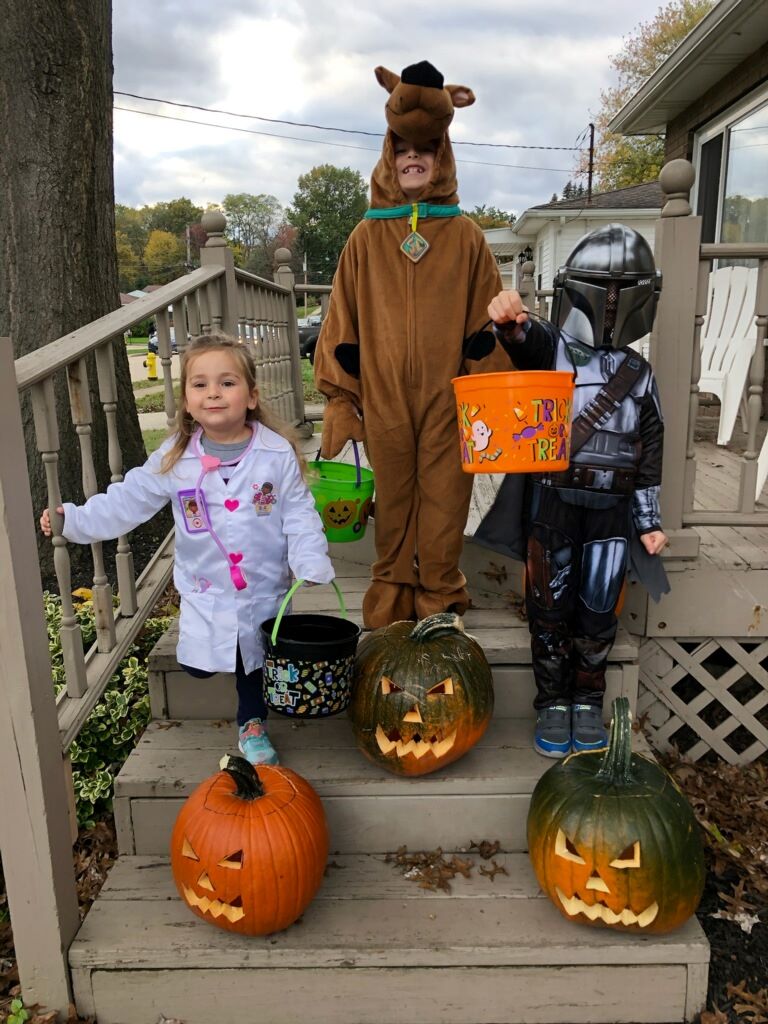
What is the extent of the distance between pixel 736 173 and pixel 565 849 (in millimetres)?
7400

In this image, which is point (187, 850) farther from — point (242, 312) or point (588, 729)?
point (242, 312)

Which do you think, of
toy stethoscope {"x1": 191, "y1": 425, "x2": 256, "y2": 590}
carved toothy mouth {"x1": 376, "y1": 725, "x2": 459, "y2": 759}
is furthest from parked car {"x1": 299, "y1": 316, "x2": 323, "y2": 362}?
carved toothy mouth {"x1": 376, "y1": 725, "x2": 459, "y2": 759}

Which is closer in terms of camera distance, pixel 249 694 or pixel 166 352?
pixel 249 694

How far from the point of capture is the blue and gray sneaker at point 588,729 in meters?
2.46

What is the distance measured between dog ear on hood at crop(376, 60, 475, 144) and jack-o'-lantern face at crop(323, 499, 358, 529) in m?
1.25

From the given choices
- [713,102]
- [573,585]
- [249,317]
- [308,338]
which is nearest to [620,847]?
[573,585]

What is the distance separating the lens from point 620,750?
2.08 meters

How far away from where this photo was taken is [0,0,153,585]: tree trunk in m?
4.02

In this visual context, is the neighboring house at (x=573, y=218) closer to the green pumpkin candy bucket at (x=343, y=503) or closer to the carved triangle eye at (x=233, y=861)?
the green pumpkin candy bucket at (x=343, y=503)

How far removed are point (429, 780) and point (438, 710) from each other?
25 cm

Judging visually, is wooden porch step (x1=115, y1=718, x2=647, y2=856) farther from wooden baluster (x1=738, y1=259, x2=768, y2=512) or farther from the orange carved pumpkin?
wooden baluster (x1=738, y1=259, x2=768, y2=512)

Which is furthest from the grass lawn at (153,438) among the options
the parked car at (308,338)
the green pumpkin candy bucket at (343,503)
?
the green pumpkin candy bucket at (343,503)

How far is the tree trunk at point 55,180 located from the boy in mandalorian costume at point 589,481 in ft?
8.88

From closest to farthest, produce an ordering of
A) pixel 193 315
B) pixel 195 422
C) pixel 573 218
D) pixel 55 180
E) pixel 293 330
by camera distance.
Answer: pixel 195 422, pixel 193 315, pixel 55 180, pixel 293 330, pixel 573 218
